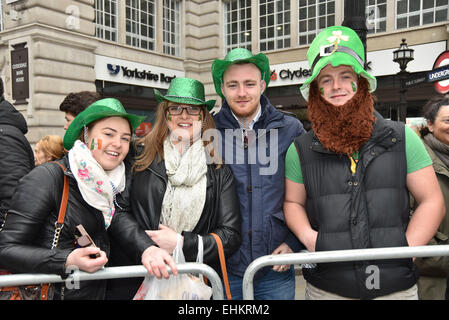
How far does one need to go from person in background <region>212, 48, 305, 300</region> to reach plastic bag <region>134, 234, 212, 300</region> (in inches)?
20.5

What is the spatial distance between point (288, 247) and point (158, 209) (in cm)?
95

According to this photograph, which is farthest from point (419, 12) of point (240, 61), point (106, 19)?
point (240, 61)

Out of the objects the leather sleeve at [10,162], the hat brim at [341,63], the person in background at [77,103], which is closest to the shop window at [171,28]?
the person in background at [77,103]

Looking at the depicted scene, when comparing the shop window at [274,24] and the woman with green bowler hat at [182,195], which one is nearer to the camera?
the woman with green bowler hat at [182,195]

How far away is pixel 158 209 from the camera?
216 cm

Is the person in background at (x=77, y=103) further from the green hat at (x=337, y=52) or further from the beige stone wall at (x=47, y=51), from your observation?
the beige stone wall at (x=47, y=51)

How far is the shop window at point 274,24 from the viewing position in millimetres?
16000

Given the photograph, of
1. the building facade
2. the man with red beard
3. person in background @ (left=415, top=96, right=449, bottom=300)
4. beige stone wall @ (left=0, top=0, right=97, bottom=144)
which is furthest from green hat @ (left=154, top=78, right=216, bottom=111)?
beige stone wall @ (left=0, top=0, right=97, bottom=144)

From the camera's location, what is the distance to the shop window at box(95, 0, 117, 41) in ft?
45.3

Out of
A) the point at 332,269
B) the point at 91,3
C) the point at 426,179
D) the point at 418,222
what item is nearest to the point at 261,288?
the point at 332,269

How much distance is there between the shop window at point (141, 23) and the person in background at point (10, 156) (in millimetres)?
13274

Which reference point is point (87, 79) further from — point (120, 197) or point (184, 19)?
point (120, 197)

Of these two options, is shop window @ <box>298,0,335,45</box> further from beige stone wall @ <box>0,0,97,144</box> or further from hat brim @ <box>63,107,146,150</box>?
hat brim @ <box>63,107,146,150</box>
